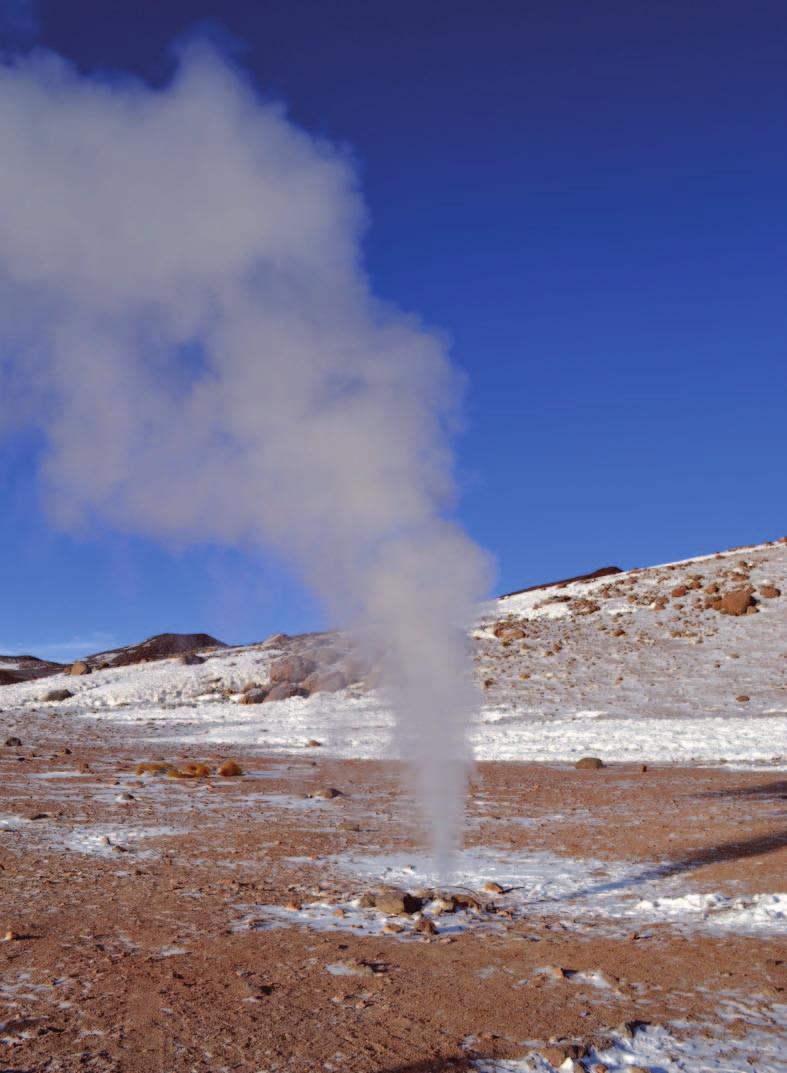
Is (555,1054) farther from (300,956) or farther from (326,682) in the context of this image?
(326,682)

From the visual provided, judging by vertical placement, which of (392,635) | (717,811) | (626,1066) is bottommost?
(626,1066)

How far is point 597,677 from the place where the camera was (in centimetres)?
3234

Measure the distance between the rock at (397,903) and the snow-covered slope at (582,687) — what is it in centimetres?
1258

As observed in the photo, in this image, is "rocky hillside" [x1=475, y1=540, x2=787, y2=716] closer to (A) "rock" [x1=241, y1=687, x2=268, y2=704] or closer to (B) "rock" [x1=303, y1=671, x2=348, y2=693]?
(B) "rock" [x1=303, y1=671, x2=348, y2=693]

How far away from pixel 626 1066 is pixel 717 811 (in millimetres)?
8742

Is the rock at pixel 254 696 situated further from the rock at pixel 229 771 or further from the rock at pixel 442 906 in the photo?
the rock at pixel 442 906

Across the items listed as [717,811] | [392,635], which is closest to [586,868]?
[392,635]

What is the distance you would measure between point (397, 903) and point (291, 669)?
3001 centimetres

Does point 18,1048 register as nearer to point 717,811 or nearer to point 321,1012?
point 321,1012

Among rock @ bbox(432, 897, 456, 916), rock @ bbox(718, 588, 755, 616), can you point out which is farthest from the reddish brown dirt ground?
rock @ bbox(718, 588, 755, 616)

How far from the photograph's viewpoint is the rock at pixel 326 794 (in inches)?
561

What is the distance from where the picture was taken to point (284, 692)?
34.9 metres

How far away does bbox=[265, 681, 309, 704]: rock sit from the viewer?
3445 centimetres

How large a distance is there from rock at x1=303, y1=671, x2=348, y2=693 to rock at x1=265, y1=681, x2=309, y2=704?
0.33 m
